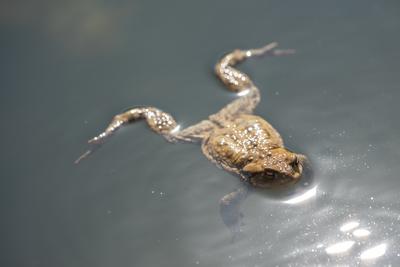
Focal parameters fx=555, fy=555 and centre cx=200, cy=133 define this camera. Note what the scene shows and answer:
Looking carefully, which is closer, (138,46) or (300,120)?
(300,120)

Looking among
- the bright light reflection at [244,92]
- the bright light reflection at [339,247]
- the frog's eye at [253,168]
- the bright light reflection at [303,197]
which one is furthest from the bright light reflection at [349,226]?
the bright light reflection at [244,92]

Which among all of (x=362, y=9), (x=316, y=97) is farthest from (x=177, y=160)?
(x=362, y=9)

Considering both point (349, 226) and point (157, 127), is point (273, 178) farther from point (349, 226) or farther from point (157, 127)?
point (157, 127)

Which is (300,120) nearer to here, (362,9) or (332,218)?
(332,218)

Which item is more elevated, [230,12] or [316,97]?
[230,12]

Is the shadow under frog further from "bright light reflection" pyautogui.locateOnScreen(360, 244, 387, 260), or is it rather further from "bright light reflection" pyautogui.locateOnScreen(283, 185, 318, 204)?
"bright light reflection" pyautogui.locateOnScreen(360, 244, 387, 260)

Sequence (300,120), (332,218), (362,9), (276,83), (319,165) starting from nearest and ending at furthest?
(332,218) < (319,165) < (300,120) < (276,83) < (362,9)
